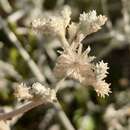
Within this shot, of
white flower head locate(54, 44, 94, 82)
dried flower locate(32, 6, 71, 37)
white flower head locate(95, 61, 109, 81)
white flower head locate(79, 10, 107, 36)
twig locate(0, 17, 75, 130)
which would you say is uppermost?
twig locate(0, 17, 75, 130)

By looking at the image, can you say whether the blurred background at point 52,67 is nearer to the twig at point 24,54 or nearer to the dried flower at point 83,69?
the twig at point 24,54

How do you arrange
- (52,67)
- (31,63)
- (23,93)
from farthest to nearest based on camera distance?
1. (52,67)
2. (31,63)
3. (23,93)

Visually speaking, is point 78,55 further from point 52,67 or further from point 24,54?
point 52,67

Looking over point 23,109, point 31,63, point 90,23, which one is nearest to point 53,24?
point 90,23

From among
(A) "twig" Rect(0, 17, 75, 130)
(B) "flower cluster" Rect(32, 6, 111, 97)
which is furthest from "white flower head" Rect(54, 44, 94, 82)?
(A) "twig" Rect(0, 17, 75, 130)

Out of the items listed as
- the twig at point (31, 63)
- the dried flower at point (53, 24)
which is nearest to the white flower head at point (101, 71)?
the dried flower at point (53, 24)

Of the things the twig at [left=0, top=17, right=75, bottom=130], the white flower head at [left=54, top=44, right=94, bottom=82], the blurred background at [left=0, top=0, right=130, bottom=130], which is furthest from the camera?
the blurred background at [left=0, top=0, right=130, bottom=130]

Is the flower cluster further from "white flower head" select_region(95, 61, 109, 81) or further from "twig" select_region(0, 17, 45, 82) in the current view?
"twig" select_region(0, 17, 45, 82)
